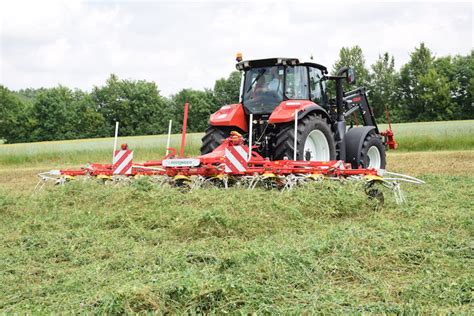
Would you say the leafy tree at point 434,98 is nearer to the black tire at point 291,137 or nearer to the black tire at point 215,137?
the black tire at point 215,137

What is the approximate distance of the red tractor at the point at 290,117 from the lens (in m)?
8.02

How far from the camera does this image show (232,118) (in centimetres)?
875

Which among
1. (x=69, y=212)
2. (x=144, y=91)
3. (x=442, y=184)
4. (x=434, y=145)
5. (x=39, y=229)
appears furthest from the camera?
(x=144, y=91)

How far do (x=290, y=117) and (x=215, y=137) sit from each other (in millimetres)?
1592

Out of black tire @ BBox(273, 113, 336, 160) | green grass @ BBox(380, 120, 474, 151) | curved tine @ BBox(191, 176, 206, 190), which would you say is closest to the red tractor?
black tire @ BBox(273, 113, 336, 160)

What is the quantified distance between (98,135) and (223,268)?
45615mm

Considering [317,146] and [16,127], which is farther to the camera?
[16,127]

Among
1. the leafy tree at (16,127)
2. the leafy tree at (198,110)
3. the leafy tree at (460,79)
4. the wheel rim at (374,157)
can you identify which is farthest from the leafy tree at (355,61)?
the wheel rim at (374,157)

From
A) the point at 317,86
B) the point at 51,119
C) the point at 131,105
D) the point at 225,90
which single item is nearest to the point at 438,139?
the point at 317,86

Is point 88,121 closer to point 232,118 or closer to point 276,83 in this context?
point 232,118

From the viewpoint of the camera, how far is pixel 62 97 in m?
52.1

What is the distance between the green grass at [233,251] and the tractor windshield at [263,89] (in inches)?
99.5

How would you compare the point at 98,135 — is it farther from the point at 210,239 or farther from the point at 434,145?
the point at 210,239

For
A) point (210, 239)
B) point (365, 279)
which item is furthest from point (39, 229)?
point (365, 279)
